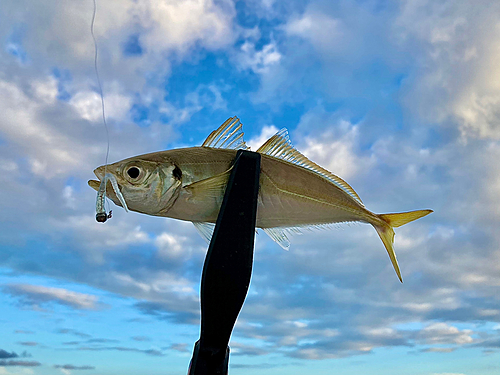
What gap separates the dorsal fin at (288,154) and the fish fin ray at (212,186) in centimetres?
57

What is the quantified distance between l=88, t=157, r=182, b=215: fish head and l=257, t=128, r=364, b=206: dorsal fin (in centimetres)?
88

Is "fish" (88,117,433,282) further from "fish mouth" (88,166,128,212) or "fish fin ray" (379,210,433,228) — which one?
"fish fin ray" (379,210,433,228)

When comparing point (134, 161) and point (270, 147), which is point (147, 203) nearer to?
point (134, 161)

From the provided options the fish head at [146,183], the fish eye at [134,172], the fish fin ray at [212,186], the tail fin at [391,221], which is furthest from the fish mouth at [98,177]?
the tail fin at [391,221]

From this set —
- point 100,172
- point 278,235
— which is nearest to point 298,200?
point 278,235

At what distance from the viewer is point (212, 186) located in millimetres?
3541

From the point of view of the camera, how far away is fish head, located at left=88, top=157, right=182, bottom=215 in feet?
11.8

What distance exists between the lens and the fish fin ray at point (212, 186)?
353cm

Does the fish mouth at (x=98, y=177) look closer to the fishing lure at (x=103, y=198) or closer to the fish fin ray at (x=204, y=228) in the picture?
the fishing lure at (x=103, y=198)

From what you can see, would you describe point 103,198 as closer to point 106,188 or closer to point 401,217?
point 106,188

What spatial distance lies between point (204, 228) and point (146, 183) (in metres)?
0.64

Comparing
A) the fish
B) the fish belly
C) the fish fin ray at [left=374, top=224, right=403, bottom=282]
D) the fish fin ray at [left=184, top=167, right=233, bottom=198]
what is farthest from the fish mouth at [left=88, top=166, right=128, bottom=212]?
the fish fin ray at [left=374, top=224, right=403, bottom=282]

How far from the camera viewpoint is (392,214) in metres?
4.36

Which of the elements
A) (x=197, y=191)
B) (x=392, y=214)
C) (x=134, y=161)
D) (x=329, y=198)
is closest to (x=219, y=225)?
(x=197, y=191)
